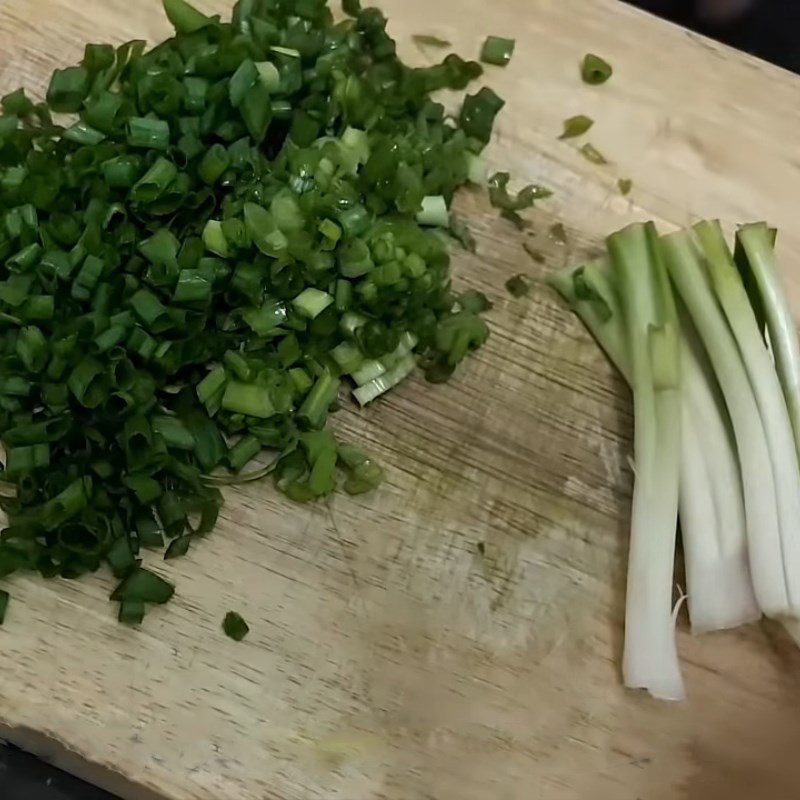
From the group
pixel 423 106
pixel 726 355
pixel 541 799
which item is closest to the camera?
pixel 541 799

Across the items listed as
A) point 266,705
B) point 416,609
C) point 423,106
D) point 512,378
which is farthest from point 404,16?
point 266,705

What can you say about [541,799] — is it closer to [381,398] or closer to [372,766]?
[372,766]

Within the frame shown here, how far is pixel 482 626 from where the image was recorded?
3.96 feet

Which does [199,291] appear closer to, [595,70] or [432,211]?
[432,211]

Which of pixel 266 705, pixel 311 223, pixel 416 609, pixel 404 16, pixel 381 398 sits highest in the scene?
pixel 404 16

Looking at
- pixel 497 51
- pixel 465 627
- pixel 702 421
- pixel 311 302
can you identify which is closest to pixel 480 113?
pixel 497 51

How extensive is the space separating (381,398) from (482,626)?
0.32 m

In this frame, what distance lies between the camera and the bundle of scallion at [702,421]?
1180mm

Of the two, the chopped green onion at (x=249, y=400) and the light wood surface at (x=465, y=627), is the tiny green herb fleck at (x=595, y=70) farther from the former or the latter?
the chopped green onion at (x=249, y=400)

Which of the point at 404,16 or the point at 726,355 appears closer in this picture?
the point at 726,355

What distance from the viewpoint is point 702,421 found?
1270 mm

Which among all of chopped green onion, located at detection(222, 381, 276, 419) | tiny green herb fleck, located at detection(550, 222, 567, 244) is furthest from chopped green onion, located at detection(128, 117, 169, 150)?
tiny green herb fleck, located at detection(550, 222, 567, 244)

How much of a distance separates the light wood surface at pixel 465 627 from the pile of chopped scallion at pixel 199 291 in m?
0.06

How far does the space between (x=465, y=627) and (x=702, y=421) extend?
41 cm
